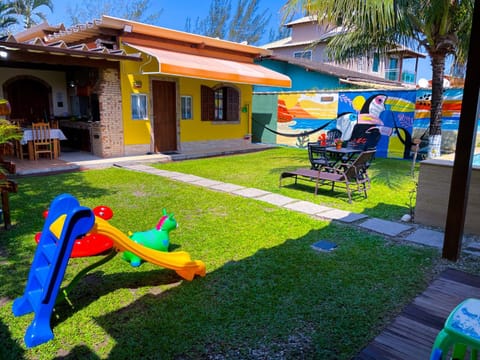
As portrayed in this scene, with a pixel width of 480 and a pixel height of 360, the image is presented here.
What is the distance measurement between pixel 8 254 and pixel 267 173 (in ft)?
23.3

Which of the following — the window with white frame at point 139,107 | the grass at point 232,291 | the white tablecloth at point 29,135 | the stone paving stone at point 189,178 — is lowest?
the grass at point 232,291

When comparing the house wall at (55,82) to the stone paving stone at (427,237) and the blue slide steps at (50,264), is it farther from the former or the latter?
the stone paving stone at (427,237)

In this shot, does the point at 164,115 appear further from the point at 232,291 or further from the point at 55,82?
the point at 232,291

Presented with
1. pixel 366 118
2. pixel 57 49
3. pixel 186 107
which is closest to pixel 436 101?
pixel 366 118

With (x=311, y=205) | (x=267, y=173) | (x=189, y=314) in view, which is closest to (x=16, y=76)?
(x=267, y=173)

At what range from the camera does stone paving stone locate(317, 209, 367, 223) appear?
20.5 feet

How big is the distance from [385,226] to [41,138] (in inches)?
408

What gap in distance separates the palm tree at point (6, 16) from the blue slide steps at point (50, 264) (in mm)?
30735

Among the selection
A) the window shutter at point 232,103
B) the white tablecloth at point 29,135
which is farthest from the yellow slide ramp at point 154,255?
the window shutter at point 232,103

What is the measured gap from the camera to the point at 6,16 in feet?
89.9

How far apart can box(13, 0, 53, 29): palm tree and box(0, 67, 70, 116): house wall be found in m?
18.2

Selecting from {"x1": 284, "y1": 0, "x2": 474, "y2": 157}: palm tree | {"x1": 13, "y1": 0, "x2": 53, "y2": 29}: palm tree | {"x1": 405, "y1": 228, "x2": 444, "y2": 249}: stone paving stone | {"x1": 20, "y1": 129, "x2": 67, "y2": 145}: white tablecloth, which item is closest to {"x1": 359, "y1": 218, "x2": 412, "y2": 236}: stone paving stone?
{"x1": 405, "y1": 228, "x2": 444, "y2": 249}: stone paving stone

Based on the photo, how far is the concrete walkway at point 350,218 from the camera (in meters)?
5.33

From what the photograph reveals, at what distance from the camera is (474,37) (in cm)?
404
